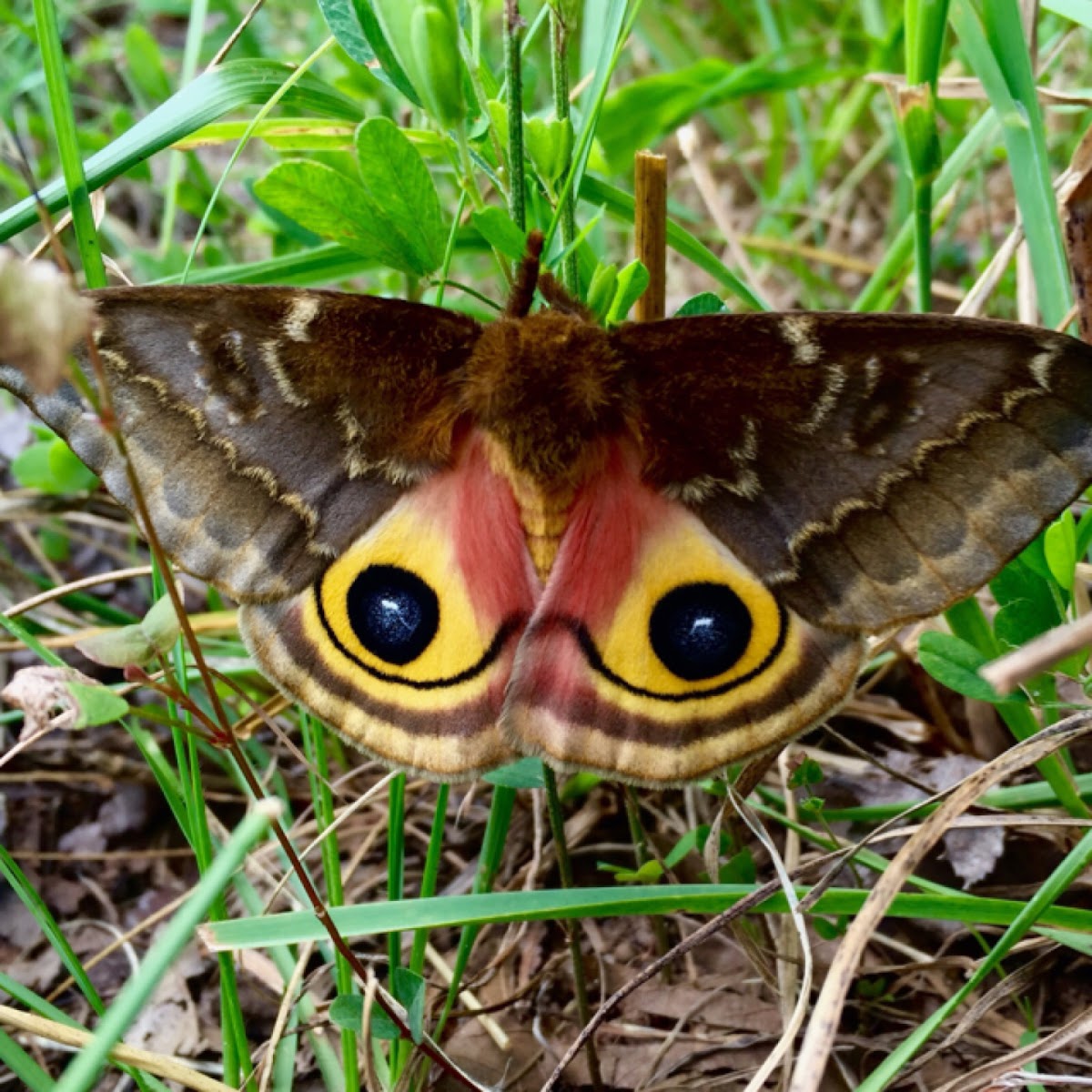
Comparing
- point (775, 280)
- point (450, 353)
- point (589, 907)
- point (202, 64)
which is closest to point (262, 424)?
point (450, 353)

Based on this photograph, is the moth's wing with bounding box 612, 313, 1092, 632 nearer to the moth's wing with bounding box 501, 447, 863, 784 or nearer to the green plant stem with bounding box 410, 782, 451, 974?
the moth's wing with bounding box 501, 447, 863, 784

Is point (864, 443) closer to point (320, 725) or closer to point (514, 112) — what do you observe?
point (514, 112)

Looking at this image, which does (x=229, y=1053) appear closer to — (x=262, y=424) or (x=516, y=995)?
(x=516, y=995)

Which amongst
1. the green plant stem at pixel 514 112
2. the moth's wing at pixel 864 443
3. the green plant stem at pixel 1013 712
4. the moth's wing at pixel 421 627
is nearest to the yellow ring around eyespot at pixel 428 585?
the moth's wing at pixel 421 627

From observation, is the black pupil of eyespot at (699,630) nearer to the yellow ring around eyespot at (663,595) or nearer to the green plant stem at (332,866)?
the yellow ring around eyespot at (663,595)

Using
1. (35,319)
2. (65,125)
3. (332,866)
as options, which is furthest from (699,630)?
(65,125)

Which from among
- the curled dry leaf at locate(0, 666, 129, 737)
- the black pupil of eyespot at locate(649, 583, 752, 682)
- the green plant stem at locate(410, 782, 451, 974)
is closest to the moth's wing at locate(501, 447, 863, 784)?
the black pupil of eyespot at locate(649, 583, 752, 682)
